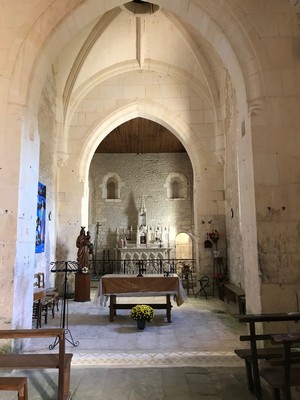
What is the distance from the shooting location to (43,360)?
8.59 feet

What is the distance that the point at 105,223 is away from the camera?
575 inches

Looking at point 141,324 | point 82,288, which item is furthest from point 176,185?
point 141,324

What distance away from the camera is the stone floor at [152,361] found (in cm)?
276

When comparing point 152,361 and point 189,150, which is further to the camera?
point 189,150

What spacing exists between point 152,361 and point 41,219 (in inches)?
178

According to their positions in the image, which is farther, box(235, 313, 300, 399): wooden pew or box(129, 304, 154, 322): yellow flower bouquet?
box(129, 304, 154, 322): yellow flower bouquet

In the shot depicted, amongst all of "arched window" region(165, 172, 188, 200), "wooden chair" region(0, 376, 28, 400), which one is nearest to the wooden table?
"wooden chair" region(0, 376, 28, 400)

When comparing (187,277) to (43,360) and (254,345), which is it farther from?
(43,360)

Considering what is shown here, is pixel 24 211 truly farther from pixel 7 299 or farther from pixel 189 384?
pixel 189 384

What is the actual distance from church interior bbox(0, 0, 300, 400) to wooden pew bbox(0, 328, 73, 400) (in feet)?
0.11

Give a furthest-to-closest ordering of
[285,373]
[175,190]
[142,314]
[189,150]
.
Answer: [175,190] → [189,150] → [142,314] → [285,373]

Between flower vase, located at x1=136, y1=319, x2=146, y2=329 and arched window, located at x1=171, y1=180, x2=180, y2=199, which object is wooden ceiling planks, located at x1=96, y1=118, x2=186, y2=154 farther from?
flower vase, located at x1=136, y1=319, x2=146, y2=329

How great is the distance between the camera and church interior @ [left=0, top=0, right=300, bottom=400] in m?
3.63

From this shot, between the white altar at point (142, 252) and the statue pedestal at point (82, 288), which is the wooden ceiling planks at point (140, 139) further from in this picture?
the statue pedestal at point (82, 288)
